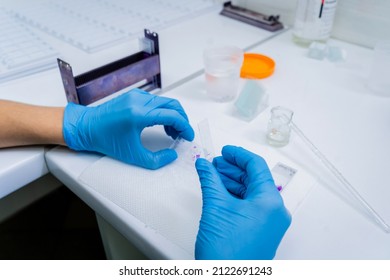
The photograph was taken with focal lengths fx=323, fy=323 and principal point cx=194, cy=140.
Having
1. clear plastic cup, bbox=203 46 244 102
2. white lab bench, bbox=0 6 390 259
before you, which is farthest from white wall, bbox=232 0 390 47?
clear plastic cup, bbox=203 46 244 102

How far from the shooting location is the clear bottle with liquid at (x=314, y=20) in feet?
3.22

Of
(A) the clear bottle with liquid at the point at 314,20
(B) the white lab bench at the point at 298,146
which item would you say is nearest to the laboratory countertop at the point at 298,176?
(B) the white lab bench at the point at 298,146

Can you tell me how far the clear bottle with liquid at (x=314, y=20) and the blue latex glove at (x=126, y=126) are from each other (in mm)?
604

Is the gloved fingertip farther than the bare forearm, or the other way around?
the bare forearm

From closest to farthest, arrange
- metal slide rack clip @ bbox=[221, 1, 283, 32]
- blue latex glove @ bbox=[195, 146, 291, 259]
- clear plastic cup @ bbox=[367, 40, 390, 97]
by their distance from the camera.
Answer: blue latex glove @ bbox=[195, 146, 291, 259]
clear plastic cup @ bbox=[367, 40, 390, 97]
metal slide rack clip @ bbox=[221, 1, 283, 32]

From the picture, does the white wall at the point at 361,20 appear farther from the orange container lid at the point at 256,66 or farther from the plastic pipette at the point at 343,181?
the plastic pipette at the point at 343,181

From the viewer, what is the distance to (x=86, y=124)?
644 mm

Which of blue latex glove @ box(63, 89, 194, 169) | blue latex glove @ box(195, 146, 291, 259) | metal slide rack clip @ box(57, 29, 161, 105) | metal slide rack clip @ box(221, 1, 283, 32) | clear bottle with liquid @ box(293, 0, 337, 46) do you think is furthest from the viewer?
metal slide rack clip @ box(221, 1, 283, 32)

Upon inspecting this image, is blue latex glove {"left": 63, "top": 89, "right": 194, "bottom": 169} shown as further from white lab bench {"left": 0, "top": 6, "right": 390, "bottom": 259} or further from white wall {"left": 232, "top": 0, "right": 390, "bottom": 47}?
white wall {"left": 232, "top": 0, "right": 390, "bottom": 47}

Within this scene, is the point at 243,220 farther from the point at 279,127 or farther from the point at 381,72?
the point at 381,72

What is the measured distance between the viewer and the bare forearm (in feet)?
2.12

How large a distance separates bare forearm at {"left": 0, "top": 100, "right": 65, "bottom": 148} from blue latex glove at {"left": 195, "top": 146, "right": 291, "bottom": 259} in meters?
0.33

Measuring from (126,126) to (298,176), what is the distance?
34cm
